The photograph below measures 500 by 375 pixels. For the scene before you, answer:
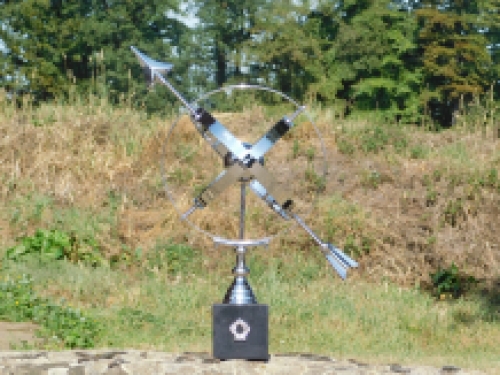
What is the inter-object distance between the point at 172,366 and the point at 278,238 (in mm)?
4353

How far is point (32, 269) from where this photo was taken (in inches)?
317

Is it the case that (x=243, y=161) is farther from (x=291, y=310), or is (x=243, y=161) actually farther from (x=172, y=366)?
(x=291, y=310)

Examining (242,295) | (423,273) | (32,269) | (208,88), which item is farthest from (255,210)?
(208,88)

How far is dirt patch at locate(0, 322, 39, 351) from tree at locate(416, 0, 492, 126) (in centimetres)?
1999

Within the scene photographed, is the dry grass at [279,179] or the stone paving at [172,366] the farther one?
the dry grass at [279,179]

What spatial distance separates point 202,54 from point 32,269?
20.6 meters

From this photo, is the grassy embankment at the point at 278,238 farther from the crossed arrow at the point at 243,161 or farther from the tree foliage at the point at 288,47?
the tree foliage at the point at 288,47

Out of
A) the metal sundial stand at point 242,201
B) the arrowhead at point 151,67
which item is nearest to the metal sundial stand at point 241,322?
the metal sundial stand at point 242,201

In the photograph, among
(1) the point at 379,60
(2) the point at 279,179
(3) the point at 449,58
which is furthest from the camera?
(1) the point at 379,60

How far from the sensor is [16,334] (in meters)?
5.98

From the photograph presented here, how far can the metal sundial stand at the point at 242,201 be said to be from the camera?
14.2ft

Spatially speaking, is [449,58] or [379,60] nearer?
[449,58]

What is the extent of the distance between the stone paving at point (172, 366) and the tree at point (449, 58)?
A: 800 inches

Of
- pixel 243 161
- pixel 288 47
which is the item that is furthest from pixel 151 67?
pixel 288 47
